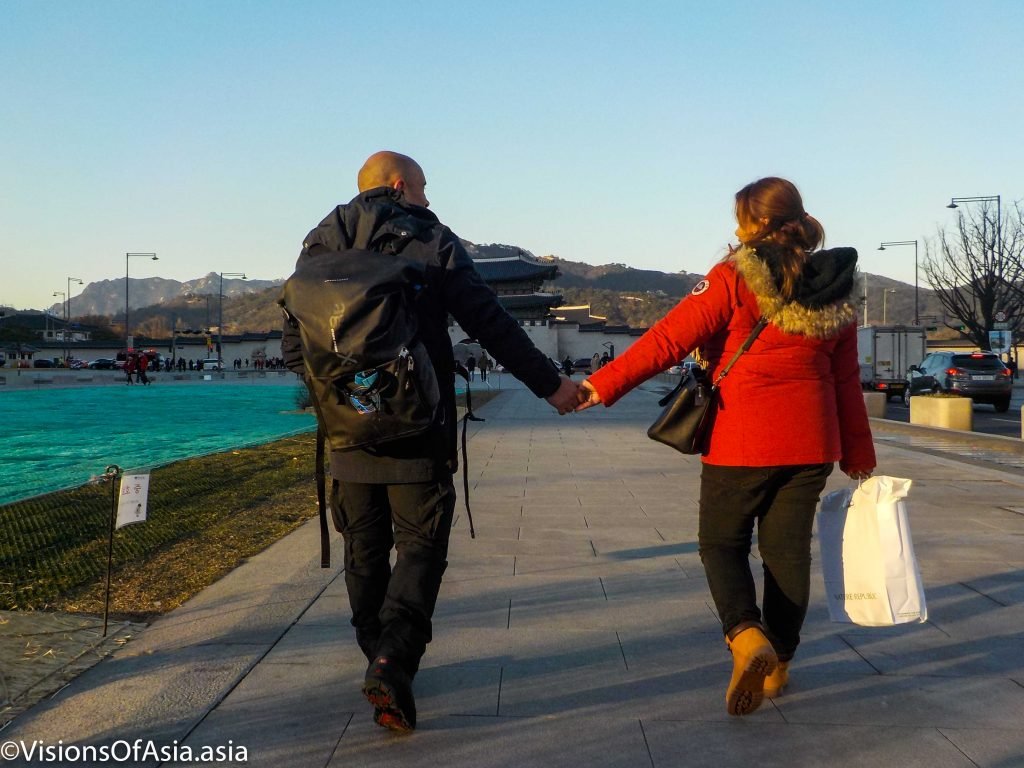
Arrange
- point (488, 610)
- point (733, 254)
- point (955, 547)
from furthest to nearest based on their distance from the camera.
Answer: point (955, 547), point (488, 610), point (733, 254)

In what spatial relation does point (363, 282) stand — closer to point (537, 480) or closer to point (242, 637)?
point (242, 637)

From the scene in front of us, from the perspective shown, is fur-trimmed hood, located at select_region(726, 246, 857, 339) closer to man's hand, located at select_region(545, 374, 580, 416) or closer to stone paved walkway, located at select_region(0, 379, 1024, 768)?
man's hand, located at select_region(545, 374, 580, 416)

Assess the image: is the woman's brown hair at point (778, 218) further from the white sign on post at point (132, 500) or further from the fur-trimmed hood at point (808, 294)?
the white sign on post at point (132, 500)

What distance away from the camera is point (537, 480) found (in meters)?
10.4

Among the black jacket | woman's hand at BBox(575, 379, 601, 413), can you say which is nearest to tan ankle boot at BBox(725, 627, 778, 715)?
woman's hand at BBox(575, 379, 601, 413)

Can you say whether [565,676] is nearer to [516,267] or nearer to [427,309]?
[427,309]

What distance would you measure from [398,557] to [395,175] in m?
1.26

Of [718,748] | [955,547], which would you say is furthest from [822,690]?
[955,547]

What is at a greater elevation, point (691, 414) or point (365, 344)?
point (365, 344)

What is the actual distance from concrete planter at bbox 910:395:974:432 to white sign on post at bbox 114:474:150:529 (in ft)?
52.6

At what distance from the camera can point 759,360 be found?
131 inches

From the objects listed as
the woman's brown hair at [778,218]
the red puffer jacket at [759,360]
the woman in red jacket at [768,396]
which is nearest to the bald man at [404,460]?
the red puffer jacket at [759,360]

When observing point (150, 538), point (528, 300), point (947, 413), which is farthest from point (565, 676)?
point (528, 300)

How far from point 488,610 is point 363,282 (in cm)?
223
